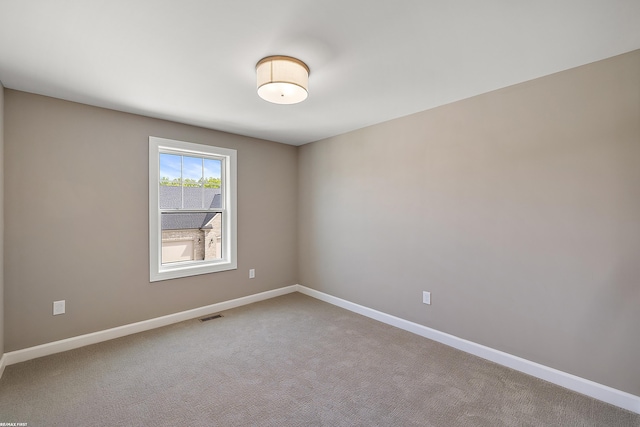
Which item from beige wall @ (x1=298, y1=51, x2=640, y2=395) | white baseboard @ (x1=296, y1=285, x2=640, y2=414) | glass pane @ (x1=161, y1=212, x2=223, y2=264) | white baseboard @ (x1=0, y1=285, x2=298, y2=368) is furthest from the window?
white baseboard @ (x1=296, y1=285, x2=640, y2=414)

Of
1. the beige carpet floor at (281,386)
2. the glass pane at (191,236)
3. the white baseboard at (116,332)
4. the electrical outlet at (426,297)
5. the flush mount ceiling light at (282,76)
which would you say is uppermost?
the flush mount ceiling light at (282,76)

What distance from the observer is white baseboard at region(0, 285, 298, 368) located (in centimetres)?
255

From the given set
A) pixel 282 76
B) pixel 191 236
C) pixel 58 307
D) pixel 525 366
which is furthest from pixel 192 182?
pixel 525 366

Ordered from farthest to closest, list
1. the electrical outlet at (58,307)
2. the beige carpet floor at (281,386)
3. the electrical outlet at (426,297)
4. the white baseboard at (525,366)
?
the electrical outlet at (426,297) < the electrical outlet at (58,307) < the white baseboard at (525,366) < the beige carpet floor at (281,386)

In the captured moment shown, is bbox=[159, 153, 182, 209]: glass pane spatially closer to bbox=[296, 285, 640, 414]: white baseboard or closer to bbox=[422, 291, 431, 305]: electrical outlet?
bbox=[296, 285, 640, 414]: white baseboard

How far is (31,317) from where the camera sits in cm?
261

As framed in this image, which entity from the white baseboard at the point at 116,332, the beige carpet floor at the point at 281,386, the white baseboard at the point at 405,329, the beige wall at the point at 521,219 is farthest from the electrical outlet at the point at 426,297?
the white baseboard at the point at 116,332

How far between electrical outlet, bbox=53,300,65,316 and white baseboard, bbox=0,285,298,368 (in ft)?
0.89

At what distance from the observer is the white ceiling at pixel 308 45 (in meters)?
1.53

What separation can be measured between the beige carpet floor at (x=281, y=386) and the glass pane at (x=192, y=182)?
1535mm

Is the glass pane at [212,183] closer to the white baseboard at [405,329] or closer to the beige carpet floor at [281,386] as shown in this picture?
the white baseboard at [405,329]

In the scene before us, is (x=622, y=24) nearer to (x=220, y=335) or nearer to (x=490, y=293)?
(x=490, y=293)

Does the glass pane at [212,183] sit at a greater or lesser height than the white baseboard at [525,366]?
greater

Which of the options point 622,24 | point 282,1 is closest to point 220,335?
point 282,1
